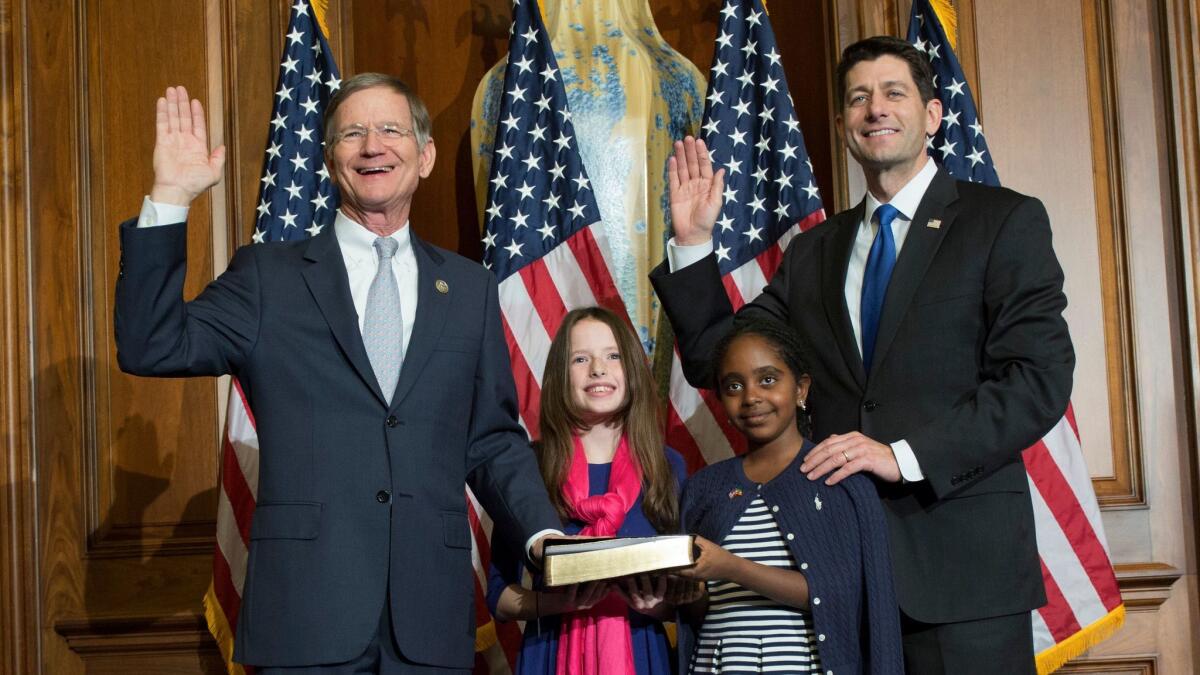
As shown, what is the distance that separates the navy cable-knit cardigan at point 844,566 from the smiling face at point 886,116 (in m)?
0.72

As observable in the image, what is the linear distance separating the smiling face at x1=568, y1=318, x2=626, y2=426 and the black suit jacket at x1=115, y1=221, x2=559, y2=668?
511 mm

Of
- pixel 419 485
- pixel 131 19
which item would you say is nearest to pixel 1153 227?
pixel 419 485

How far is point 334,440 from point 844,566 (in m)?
1.02

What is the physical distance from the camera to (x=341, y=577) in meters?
2.26

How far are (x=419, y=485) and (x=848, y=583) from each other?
33.9 inches

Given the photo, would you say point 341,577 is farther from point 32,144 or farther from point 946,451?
point 32,144

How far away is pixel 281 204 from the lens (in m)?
3.89

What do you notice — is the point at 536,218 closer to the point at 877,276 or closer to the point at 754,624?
the point at 877,276

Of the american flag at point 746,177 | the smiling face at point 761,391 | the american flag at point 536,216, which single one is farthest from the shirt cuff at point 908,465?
the american flag at point 536,216

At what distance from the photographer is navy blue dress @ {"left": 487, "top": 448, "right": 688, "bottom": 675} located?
2881mm

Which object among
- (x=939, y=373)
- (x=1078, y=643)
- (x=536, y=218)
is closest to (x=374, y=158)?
(x=939, y=373)

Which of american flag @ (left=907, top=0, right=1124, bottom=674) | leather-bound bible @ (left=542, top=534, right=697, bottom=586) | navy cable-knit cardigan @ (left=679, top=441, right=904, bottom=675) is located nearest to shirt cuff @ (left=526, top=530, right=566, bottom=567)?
leather-bound bible @ (left=542, top=534, right=697, bottom=586)

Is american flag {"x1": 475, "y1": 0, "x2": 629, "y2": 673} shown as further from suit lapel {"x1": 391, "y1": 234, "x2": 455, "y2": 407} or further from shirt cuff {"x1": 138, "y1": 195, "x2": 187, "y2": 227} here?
shirt cuff {"x1": 138, "y1": 195, "x2": 187, "y2": 227}

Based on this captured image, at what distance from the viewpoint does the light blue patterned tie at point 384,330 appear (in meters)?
2.41
